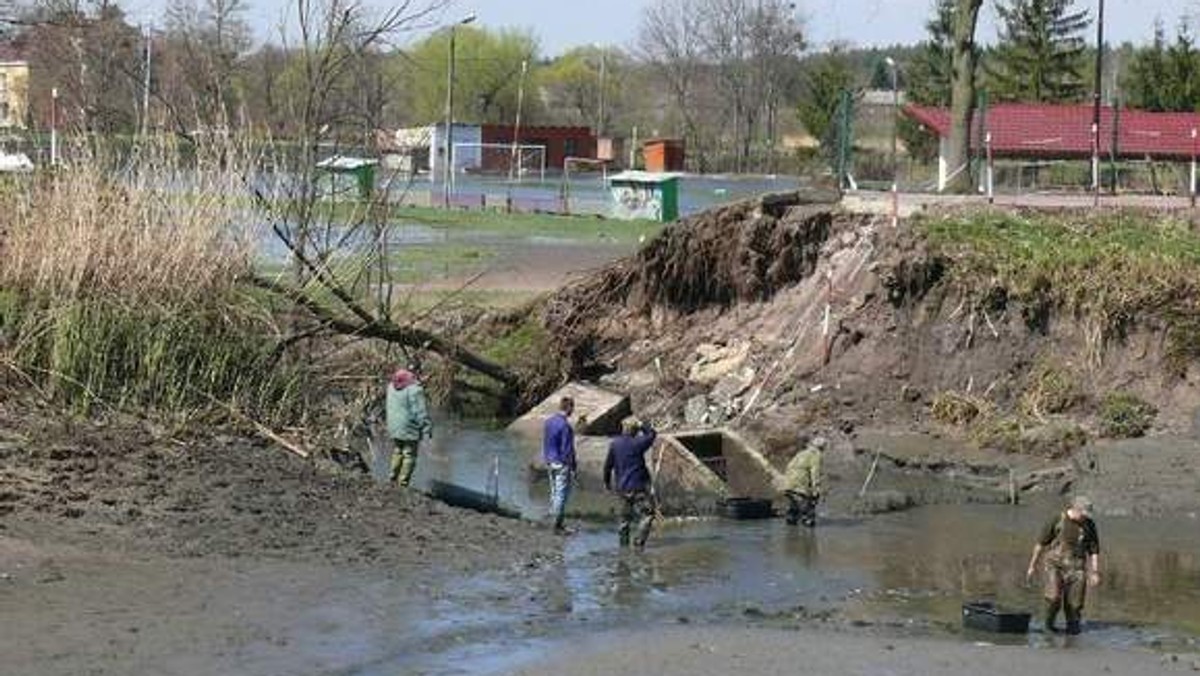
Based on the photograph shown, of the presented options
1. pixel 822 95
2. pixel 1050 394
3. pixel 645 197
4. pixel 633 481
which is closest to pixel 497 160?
pixel 822 95

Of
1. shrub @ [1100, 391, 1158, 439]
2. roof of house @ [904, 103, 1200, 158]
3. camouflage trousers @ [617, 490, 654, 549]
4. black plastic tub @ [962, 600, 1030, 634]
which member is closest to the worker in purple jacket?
camouflage trousers @ [617, 490, 654, 549]

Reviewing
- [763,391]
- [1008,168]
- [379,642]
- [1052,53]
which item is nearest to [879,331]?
[763,391]

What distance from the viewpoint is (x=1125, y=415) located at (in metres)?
26.7

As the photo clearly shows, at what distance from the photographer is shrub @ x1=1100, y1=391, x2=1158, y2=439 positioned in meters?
26.4

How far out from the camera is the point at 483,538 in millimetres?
17703

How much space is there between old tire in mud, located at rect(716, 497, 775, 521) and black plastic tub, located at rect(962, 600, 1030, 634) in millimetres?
6268

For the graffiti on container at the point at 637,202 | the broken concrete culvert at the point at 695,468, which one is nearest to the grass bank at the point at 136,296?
the broken concrete culvert at the point at 695,468

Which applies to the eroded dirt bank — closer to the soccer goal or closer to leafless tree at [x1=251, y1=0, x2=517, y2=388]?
leafless tree at [x1=251, y1=0, x2=517, y2=388]

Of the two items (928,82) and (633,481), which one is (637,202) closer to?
(928,82)

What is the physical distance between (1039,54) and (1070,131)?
2813 cm

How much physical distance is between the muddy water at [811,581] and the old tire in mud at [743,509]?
0.67 feet

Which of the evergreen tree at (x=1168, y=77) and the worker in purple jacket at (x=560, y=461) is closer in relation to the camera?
the worker in purple jacket at (x=560, y=461)

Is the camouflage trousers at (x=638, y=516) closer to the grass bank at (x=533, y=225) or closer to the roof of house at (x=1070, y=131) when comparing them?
the grass bank at (x=533, y=225)

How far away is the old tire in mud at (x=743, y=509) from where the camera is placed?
21906 mm
